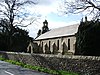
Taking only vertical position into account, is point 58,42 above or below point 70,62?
below

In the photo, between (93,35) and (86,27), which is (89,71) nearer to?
(93,35)

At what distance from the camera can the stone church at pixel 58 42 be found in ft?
195

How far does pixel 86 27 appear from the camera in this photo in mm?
39875

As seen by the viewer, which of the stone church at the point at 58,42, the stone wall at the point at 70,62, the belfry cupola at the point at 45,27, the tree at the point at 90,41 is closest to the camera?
the stone wall at the point at 70,62

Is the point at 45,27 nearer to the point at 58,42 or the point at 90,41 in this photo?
the point at 58,42

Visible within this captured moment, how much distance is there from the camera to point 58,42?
65.9 metres

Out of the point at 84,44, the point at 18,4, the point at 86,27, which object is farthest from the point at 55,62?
the point at 18,4

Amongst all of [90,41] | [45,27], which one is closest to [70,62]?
[90,41]

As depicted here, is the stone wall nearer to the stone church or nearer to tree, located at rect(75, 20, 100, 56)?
tree, located at rect(75, 20, 100, 56)

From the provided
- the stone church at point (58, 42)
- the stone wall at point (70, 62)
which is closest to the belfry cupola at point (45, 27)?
the stone church at point (58, 42)

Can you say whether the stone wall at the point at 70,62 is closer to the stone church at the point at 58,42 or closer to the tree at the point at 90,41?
the tree at the point at 90,41

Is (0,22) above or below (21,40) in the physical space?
above

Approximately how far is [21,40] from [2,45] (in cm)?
1116

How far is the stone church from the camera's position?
195ft
